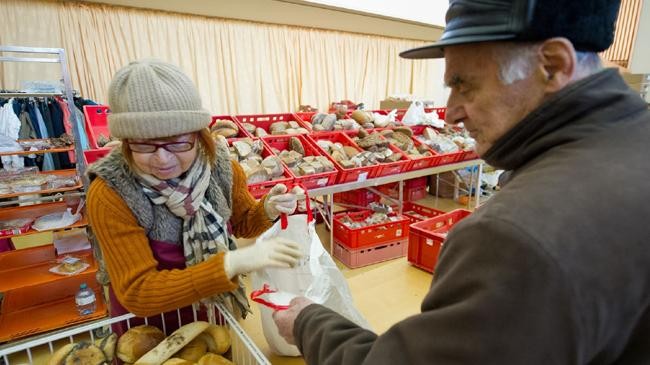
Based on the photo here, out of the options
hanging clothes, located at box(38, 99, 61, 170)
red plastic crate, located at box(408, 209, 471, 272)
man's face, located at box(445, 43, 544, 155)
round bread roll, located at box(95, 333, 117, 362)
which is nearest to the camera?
man's face, located at box(445, 43, 544, 155)

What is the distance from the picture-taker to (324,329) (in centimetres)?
63

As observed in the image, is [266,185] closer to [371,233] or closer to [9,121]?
[371,233]

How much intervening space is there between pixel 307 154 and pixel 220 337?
2.03 m

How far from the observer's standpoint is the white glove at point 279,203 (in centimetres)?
113

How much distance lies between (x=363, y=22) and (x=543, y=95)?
230 inches

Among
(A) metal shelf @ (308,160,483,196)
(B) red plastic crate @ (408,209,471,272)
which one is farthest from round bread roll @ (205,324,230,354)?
(A) metal shelf @ (308,160,483,196)

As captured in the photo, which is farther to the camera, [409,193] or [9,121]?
[409,193]

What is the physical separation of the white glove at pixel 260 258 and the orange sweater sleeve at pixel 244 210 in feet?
1.12

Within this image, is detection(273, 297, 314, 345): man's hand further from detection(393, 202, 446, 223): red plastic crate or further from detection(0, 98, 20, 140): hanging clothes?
detection(0, 98, 20, 140): hanging clothes

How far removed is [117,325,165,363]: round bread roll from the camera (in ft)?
2.62

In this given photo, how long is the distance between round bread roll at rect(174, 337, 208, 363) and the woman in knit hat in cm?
10

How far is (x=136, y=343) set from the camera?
2.69ft

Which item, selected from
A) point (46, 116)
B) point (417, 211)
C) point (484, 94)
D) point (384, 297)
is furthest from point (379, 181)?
point (46, 116)

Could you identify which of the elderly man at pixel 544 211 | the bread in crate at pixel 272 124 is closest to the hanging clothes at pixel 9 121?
the bread in crate at pixel 272 124
